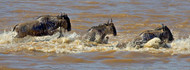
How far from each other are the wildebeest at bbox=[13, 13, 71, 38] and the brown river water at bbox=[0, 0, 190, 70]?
8.6 inches

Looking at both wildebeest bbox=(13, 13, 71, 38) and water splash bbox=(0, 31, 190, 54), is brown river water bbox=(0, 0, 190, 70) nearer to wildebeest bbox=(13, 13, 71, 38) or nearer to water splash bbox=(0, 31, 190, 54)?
water splash bbox=(0, 31, 190, 54)

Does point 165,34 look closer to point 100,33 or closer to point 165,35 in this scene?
point 165,35

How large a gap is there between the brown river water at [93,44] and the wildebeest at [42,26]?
0.71 feet

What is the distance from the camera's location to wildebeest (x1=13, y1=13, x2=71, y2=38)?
11.4 meters

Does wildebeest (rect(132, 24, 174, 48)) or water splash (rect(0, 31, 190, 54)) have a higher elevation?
wildebeest (rect(132, 24, 174, 48))

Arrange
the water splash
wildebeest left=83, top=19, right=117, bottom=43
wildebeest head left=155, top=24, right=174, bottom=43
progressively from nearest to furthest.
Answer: the water splash → wildebeest head left=155, top=24, right=174, bottom=43 → wildebeest left=83, top=19, right=117, bottom=43

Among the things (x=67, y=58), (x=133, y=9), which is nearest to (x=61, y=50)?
(x=67, y=58)

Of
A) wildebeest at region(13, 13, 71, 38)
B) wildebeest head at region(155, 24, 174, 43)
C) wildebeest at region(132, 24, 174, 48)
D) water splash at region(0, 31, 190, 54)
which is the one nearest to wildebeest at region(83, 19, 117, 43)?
water splash at region(0, 31, 190, 54)

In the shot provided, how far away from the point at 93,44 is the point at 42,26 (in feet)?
4.42

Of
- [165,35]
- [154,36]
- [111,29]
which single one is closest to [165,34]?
[165,35]

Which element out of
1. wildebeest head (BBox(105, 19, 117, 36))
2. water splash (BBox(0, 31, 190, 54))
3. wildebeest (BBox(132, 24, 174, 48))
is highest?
wildebeest head (BBox(105, 19, 117, 36))

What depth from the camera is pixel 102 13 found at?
1825 centimetres

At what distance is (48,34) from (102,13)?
6.77m

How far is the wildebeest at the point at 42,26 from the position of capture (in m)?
11.4
